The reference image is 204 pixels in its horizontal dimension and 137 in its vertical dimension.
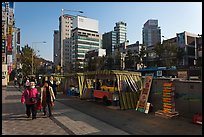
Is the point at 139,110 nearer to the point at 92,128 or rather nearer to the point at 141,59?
the point at 92,128

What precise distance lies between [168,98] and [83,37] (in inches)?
4472

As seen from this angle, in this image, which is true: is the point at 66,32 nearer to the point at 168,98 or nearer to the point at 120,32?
the point at 120,32

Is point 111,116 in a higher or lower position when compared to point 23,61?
lower

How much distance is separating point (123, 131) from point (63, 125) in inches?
94.4

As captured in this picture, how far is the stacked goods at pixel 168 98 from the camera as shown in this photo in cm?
1012

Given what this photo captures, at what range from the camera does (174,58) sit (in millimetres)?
48906

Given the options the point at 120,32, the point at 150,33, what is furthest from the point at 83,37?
the point at 120,32

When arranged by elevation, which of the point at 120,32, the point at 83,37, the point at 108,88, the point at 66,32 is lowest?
the point at 108,88

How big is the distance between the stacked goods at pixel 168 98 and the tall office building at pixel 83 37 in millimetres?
102076

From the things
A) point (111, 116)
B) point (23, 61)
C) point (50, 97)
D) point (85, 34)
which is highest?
point (85, 34)

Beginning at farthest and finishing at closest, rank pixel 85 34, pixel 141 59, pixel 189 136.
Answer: pixel 85 34 < pixel 141 59 < pixel 189 136

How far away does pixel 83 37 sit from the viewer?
121562 millimetres

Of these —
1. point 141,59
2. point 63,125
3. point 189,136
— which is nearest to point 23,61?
point 141,59

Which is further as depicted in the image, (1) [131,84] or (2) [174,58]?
(2) [174,58]
